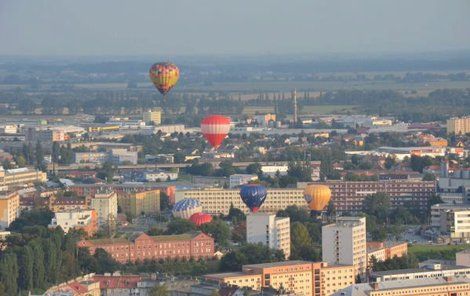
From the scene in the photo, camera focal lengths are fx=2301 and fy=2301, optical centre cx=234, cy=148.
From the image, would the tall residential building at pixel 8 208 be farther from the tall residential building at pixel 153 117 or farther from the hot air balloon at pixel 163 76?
the tall residential building at pixel 153 117

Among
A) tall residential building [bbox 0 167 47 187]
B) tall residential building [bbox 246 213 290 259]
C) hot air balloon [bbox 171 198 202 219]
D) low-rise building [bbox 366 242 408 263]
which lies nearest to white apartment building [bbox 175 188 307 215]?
hot air balloon [bbox 171 198 202 219]

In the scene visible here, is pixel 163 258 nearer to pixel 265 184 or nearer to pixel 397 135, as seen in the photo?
pixel 265 184

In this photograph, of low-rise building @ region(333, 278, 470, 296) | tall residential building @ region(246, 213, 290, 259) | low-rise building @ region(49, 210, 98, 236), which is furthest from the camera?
low-rise building @ region(49, 210, 98, 236)

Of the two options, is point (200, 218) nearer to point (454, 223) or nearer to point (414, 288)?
point (454, 223)

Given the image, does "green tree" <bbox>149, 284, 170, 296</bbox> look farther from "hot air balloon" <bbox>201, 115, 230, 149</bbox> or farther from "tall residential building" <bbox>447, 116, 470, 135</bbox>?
"tall residential building" <bbox>447, 116, 470, 135</bbox>

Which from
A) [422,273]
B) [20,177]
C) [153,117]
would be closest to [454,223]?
[422,273]

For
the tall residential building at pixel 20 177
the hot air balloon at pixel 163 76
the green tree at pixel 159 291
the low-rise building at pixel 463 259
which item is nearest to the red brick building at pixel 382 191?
the hot air balloon at pixel 163 76
